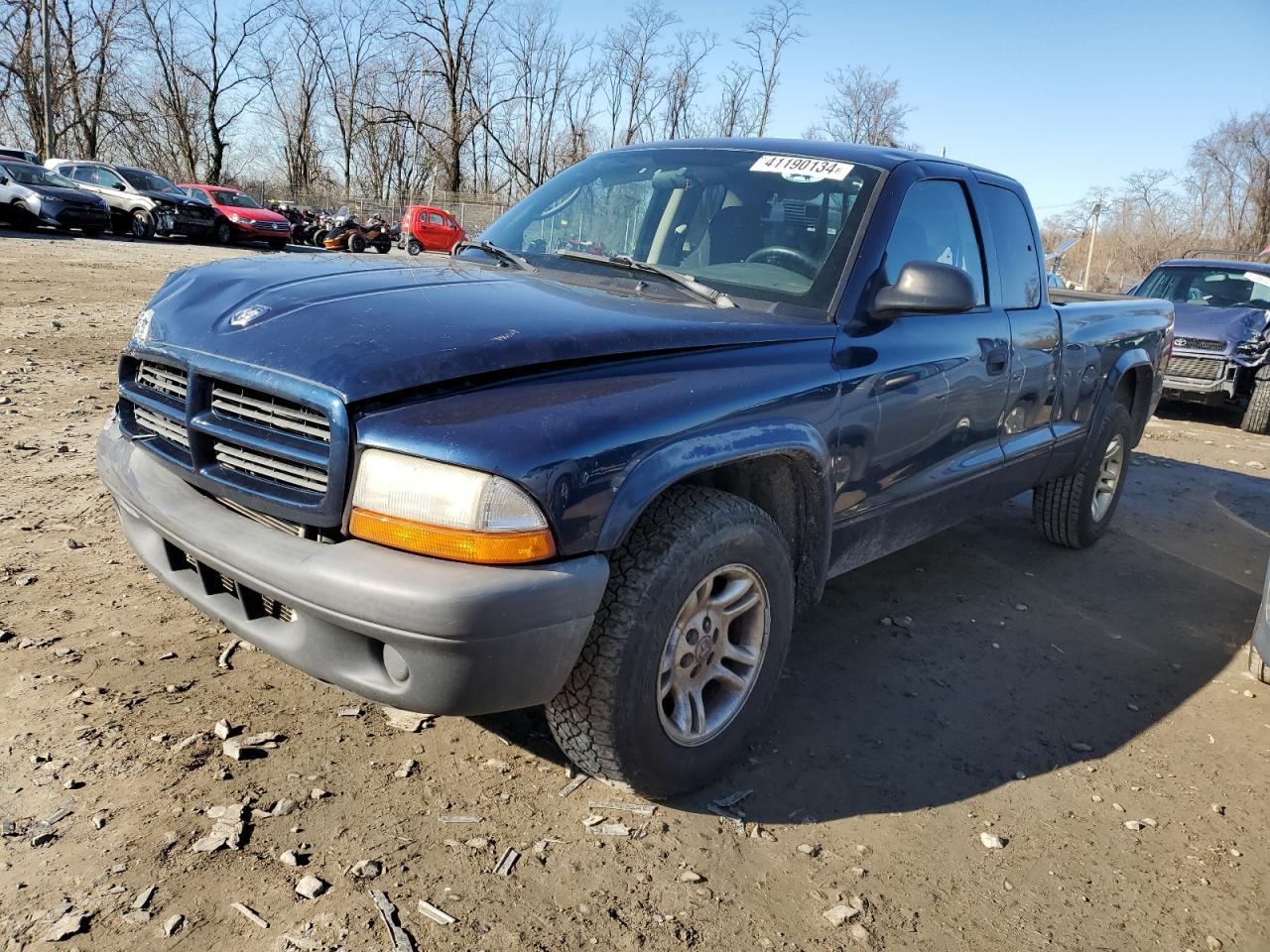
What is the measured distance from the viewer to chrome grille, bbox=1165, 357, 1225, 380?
986 centimetres

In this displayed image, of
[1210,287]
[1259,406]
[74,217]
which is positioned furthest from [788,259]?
[74,217]

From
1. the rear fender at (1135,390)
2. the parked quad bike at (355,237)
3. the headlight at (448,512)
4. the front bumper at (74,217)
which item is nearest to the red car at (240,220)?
the parked quad bike at (355,237)

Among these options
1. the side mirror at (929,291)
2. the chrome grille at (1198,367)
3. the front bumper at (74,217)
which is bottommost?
the front bumper at (74,217)

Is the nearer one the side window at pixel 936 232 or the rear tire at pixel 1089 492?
the side window at pixel 936 232

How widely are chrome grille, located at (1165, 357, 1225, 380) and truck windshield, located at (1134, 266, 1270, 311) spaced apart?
3.42 feet

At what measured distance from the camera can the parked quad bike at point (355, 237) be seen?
1005 inches

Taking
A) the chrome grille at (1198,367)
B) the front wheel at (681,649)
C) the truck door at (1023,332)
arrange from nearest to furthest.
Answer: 1. the front wheel at (681,649)
2. the truck door at (1023,332)
3. the chrome grille at (1198,367)

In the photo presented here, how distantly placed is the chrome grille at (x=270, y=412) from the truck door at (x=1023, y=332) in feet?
9.16

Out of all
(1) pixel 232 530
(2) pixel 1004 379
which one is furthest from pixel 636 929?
(2) pixel 1004 379

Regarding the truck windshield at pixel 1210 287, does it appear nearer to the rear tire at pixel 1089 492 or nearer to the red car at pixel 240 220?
the rear tire at pixel 1089 492

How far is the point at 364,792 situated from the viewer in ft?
8.14

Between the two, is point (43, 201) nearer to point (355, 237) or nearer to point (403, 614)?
point (355, 237)

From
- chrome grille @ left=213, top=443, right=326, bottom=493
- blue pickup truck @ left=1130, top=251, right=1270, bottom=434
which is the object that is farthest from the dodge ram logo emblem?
blue pickup truck @ left=1130, top=251, right=1270, bottom=434

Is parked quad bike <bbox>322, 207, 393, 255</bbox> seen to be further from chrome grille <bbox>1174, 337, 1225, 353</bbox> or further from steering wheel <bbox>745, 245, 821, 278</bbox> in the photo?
steering wheel <bbox>745, 245, 821, 278</bbox>
